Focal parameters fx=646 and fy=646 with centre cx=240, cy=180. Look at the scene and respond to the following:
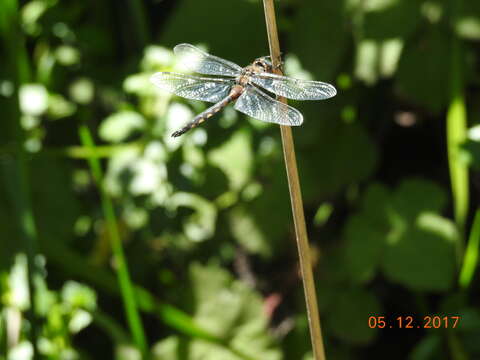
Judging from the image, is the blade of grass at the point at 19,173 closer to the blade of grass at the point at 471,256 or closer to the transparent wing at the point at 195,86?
the transparent wing at the point at 195,86

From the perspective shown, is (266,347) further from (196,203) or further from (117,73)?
(117,73)

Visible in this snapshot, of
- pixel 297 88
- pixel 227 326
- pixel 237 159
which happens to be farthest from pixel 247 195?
pixel 297 88

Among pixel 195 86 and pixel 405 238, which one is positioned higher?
pixel 195 86

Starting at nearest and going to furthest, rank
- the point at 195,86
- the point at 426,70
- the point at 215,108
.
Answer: the point at 215,108, the point at 195,86, the point at 426,70

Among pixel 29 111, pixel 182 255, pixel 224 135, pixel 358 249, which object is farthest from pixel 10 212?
pixel 358 249

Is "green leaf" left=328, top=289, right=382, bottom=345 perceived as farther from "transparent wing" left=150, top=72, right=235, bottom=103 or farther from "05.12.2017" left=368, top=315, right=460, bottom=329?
"transparent wing" left=150, top=72, right=235, bottom=103

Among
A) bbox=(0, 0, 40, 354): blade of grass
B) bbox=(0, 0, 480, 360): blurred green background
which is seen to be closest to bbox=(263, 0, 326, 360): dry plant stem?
bbox=(0, 0, 480, 360): blurred green background

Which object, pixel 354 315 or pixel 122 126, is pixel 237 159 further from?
pixel 354 315
